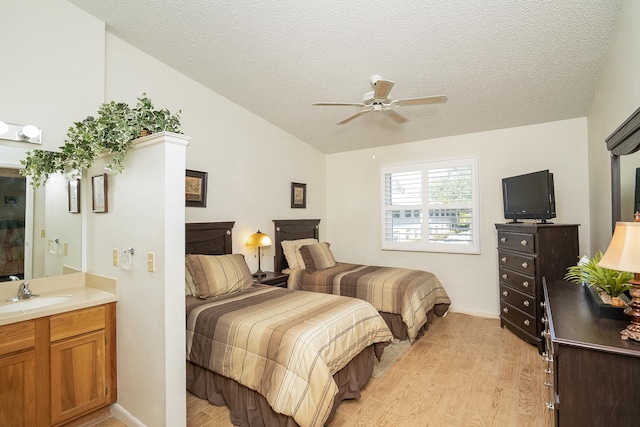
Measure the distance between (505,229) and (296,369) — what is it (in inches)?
124

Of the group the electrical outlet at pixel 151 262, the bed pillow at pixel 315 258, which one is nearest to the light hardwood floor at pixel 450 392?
the electrical outlet at pixel 151 262

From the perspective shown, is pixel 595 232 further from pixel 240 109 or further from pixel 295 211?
pixel 240 109

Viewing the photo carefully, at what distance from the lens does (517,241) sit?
3.57m

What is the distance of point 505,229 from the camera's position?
379 centimetres

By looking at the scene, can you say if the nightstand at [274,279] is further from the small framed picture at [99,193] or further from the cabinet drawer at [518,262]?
the cabinet drawer at [518,262]

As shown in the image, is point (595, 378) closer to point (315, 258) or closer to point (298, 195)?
point (315, 258)

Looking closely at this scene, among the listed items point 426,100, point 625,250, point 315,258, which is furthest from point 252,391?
point 426,100

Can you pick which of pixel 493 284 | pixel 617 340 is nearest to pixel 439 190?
pixel 493 284

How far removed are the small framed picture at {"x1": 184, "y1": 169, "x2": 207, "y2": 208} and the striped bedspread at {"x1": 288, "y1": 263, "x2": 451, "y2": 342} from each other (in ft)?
5.13

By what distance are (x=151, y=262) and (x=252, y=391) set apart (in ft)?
3.66

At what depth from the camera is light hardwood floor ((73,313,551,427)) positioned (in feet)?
7.31

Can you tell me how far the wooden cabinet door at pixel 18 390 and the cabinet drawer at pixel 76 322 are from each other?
0.16m

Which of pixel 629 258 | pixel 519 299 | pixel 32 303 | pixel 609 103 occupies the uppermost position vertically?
pixel 609 103

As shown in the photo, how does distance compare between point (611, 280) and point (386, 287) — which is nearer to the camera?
point (611, 280)
